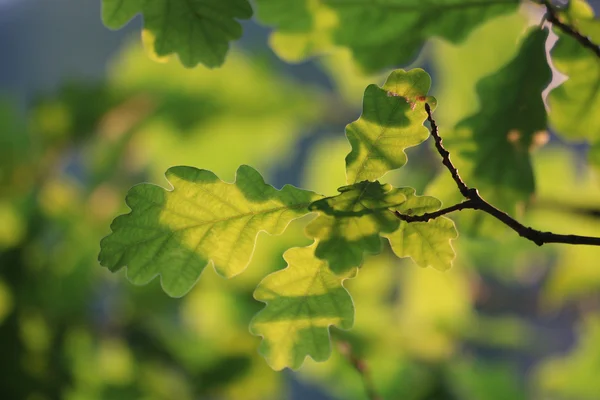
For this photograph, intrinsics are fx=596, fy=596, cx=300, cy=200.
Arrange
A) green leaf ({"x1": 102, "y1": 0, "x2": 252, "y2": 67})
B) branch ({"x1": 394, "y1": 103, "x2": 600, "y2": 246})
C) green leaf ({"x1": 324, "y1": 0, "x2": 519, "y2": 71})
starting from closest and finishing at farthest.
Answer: branch ({"x1": 394, "y1": 103, "x2": 600, "y2": 246}) < green leaf ({"x1": 102, "y1": 0, "x2": 252, "y2": 67}) < green leaf ({"x1": 324, "y1": 0, "x2": 519, "y2": 71})

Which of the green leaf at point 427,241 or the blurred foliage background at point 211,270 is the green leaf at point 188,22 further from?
the blurred foliage background at point 211,270

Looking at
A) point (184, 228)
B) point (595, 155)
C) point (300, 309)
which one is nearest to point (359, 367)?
point (300, 309)

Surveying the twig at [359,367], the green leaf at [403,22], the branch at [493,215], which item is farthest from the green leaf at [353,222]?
the green leaf at [403,22]

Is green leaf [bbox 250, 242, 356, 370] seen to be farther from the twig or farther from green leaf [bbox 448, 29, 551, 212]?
green leaf [bbox 448, 29, 551, 212]

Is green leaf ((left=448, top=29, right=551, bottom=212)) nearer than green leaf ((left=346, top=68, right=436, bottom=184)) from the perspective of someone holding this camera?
No

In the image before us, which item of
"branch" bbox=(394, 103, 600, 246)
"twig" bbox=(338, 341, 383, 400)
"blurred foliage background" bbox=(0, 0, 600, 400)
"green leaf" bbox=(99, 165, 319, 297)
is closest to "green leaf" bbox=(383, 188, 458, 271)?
"branch" bbox=(394, 103, 600, 246)

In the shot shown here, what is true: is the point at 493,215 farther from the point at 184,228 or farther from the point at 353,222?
the point at 184,228

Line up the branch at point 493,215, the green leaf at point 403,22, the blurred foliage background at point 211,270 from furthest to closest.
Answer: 1. the blurred foliage background at point 211,270
2. the green leaf at point 403,22
3. the branch at point 493,215

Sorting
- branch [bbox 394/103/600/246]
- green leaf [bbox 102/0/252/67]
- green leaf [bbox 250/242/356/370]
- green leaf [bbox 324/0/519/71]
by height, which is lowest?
green leaf [bbox 250/242/356/370]

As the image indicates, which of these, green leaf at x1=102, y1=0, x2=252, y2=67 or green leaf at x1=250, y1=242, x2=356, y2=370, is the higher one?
green leaf at x1=102, y1=0, x2=252, y2=67
